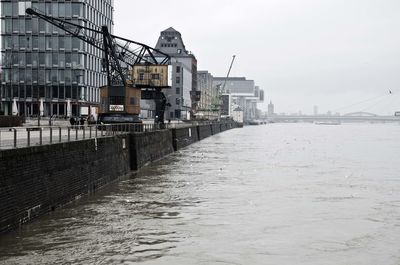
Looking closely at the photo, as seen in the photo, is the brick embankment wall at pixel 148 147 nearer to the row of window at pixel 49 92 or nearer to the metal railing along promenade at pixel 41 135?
the metal railing along promenade at pixel 41 135

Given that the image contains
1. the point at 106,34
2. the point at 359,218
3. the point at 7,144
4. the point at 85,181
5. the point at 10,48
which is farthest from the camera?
the point at 10,48

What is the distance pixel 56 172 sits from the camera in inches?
989

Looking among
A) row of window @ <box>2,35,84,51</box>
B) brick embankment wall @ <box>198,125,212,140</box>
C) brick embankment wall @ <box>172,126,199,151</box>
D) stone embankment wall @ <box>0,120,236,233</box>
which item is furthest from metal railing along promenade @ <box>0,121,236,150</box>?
row of window @ <box>2,35,84,51</box>

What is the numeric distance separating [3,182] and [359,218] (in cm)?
1547

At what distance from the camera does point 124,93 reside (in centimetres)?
6028

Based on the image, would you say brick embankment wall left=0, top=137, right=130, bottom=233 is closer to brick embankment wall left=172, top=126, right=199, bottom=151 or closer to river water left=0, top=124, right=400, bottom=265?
river water left=0, top=124, right=400, bottom=265

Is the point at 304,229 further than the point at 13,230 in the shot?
Yes

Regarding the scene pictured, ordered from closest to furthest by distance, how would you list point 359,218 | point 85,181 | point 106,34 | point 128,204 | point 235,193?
point 359,218 < point 128,204 < point 85,181 < point 235,193 < point 106,34

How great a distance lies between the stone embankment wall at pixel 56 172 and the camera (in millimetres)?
19984

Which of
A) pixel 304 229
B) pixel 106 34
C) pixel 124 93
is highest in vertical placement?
pixel 106 34

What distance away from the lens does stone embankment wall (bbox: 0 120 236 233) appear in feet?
65.6

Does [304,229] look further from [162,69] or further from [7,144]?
[162,69]

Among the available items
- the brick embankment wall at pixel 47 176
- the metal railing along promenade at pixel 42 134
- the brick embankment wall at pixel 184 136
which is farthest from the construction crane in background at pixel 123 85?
the brick embankment wall at pixel 47 176

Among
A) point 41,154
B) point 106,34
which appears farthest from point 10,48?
point 41,154
